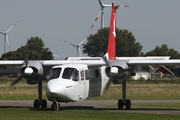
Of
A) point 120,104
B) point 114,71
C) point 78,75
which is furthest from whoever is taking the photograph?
point 120,104

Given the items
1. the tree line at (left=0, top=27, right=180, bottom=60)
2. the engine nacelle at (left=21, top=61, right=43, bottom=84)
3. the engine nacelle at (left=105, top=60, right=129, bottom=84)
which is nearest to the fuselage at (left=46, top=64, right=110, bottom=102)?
the engine nacelle at (left=105, top=60, right=129, bottom=84)

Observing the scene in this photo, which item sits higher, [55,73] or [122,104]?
[55,73]

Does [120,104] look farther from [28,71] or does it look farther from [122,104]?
[28,71]

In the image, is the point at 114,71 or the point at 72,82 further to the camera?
the point at 114,71

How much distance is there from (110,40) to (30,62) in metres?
7.77

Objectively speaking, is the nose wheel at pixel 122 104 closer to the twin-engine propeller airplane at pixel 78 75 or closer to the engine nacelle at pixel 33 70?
the twin-engine propeller airplane at pixel 78 75

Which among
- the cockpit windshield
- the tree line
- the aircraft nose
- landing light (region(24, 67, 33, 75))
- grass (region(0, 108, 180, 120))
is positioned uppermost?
the tree line

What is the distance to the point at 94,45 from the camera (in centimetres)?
15438

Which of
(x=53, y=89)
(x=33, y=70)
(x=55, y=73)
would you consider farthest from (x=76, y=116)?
(x=33, y=70)

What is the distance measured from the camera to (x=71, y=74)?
31.9 meters

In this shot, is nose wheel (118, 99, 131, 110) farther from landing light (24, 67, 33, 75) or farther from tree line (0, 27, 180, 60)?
tree line (0, 27, 180, 60)

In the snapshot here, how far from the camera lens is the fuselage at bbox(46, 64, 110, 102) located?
30531 millimetres

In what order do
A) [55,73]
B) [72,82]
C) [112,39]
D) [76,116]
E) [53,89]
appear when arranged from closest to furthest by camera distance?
[76,116]
[53,89]
[72,82]
[55,73]
[112,39]

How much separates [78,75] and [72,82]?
90 cm
